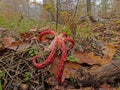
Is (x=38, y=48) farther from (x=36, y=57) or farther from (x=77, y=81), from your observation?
(x=77, y=81)

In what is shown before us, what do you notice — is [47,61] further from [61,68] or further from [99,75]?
[99,75]

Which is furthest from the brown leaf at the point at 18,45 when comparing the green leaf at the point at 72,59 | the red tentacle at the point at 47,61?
the green leaf at the point at 72,59

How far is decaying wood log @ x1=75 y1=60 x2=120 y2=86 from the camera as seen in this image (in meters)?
2.06

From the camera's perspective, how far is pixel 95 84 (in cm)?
209

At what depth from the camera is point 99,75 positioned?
2088mm

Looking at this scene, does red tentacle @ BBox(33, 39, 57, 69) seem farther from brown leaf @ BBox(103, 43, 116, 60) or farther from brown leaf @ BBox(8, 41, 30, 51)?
brown leaf @ BBox(103, 43, 116, 60)

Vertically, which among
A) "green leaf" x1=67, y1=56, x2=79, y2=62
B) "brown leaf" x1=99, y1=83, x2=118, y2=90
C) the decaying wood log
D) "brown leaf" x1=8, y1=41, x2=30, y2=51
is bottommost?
"brown leaf" x1=99, y1=83, x2=118, y2=90

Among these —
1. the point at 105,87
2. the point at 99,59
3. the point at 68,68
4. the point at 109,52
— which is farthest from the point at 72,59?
the point at 109,52

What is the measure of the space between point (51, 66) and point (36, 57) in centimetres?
18

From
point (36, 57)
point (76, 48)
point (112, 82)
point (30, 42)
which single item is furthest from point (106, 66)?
point (30, 42)

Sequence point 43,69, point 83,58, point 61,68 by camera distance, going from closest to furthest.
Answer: point 61,68 < point 43,69 < point 83,58

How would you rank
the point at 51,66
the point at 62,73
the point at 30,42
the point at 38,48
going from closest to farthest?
the point at 62,73 → the point at 51,66 → the point at 38,48 → the point at 30,42

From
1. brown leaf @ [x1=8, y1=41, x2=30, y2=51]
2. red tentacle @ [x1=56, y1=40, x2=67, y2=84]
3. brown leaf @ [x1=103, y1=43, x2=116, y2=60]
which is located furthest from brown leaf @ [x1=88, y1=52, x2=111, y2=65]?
brown leaf @ [x1=8, y1=41, x2=30, y2=51]

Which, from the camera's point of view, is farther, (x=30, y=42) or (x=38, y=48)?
(x=30, y=42)
